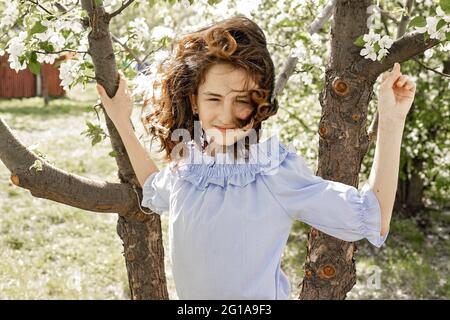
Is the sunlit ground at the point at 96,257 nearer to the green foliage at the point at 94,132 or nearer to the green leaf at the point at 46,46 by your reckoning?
the green foliage at the point at 94,132

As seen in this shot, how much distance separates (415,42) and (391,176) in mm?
890

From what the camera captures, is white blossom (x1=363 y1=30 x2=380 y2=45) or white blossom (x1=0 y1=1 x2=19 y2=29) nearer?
white blossom (x1=363 y1=30 x2=380 y2=45)

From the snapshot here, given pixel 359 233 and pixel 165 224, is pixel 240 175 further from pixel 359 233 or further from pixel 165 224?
pixel 165 224

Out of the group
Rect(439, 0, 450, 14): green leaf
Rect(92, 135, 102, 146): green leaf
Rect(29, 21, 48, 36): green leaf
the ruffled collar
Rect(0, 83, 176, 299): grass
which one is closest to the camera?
the ruffled collar

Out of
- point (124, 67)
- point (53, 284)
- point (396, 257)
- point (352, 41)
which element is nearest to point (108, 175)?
point (53, 284)

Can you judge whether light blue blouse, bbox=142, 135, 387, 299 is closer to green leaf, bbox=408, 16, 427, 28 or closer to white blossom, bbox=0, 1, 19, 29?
green leaf, bbox=408, 16, 427, 28

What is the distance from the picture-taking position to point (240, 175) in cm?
179

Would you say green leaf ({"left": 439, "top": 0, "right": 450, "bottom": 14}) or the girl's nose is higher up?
green leaf ({"left": 439, "top": 0, "right": 450, "bottom": 14})

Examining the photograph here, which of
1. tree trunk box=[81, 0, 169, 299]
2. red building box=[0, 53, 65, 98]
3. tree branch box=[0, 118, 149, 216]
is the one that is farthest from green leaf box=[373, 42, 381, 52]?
red building box=[0, 53, 65, 98]

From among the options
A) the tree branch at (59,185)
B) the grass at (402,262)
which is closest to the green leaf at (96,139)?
the tree branch at (59,185)

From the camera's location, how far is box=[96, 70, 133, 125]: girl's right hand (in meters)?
2.29

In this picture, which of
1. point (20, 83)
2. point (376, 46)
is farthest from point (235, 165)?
point (20, 83)

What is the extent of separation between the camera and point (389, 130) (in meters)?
1.62

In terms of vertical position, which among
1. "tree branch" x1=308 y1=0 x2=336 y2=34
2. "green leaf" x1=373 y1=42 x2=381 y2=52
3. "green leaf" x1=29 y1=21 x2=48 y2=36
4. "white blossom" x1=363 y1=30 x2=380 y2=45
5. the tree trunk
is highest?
"tree branch" x1=308 y1=0 x2=336 y2=34
